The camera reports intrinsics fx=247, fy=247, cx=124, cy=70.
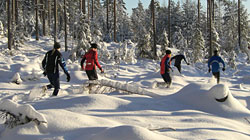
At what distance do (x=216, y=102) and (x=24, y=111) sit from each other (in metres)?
3.66

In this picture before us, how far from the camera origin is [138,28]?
4291cm

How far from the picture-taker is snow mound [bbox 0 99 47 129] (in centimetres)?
325

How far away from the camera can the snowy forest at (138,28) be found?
24.2 m

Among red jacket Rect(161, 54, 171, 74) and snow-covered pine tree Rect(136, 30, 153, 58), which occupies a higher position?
snow-covered pine tree Rect(136, 30, 153, 58)

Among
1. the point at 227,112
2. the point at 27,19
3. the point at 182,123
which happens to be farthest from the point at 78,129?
the point at 27,19

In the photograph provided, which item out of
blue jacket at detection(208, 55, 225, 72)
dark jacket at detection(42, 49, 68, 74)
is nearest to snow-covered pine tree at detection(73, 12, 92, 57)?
blue jacket at detection(208, 55, 225, 72)

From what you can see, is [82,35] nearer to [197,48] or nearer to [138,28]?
[197,48]

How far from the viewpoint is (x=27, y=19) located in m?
37.7

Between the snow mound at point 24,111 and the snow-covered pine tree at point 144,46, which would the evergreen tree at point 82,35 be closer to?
the snow-covered pine tree at point 144,46

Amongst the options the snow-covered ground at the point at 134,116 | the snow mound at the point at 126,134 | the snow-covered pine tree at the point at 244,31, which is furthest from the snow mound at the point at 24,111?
the snow-covered pine tree at the point at 244,31

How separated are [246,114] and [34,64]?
1004 centimetres

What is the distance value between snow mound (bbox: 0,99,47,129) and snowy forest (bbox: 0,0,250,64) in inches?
664

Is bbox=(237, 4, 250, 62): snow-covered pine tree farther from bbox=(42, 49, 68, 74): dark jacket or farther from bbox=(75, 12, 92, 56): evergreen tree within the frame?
bbox=(42, 49, 68, 74): dark jacket

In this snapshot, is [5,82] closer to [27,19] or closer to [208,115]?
[208,115]
